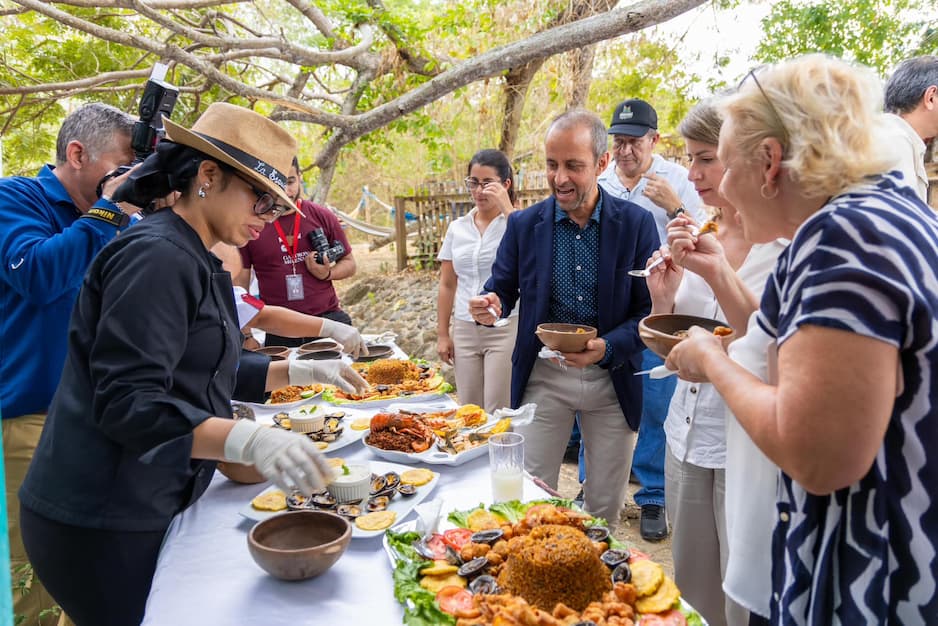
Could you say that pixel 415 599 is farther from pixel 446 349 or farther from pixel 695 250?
pixel 446 349

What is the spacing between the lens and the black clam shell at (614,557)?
1.39m

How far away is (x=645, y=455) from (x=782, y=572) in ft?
9.72

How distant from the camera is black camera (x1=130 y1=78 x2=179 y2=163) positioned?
2148 millimetres

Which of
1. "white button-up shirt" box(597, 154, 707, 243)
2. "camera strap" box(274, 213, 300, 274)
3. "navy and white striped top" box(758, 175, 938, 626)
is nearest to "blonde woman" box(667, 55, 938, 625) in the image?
"navy and white striped top" box(758, 175, 938, 626)

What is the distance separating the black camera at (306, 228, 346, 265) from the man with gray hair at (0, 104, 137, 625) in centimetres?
153

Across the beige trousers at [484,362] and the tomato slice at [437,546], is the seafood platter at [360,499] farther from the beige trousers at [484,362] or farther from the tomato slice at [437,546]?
the beige trousers at [484,362]

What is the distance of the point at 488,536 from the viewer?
4.93 feet

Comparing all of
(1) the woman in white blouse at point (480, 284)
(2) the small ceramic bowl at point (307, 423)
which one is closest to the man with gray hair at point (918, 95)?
(1) the woman in white blouse at point (480, 284)

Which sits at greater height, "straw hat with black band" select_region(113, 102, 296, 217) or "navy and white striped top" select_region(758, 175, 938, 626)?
"straw hat with black band" select_region(113, 102, 296, 217)

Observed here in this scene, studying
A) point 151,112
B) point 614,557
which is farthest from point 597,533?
point 151,112

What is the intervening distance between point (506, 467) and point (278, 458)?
64 cm

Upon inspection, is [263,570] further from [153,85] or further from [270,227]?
[270,227]

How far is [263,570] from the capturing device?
1.46 metres

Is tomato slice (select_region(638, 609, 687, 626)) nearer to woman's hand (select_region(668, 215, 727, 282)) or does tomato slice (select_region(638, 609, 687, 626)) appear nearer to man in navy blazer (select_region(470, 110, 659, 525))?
woman's hand (select_region(668, 215, 727, 282))
